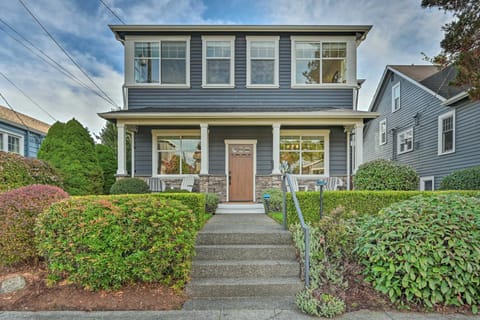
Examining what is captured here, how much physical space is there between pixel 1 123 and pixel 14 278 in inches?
419

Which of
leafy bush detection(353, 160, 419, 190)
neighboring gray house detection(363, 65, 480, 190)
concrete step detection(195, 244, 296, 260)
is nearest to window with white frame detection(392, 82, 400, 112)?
neighboring gray house detection(363, 65, 480, 190)

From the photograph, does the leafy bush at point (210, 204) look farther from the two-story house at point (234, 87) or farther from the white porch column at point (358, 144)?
the white porch column at point (358, 144)

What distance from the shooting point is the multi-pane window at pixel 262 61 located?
9.48 m

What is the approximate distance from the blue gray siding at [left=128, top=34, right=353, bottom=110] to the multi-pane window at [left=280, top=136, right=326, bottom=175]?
1291 mm

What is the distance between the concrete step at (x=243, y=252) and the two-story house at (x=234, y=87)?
5.25 metres

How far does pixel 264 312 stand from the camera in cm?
299

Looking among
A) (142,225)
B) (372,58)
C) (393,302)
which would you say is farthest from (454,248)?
(372,58)

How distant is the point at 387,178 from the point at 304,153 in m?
3.88

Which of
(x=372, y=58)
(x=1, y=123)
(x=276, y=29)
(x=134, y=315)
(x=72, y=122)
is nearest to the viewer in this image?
(x=134, y=315)

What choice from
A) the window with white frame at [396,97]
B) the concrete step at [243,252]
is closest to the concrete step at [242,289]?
the concrete step at [243,252]

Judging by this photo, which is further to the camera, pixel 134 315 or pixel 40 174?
pixel 40 174

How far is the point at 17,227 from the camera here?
3.61 meters

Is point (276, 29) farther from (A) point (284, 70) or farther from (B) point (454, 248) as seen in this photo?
(B) point (454, 248)

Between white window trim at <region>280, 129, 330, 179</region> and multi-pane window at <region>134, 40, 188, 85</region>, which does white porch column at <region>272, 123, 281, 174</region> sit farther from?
multi-pane window at <region>134, 40, 188, 85</region>
